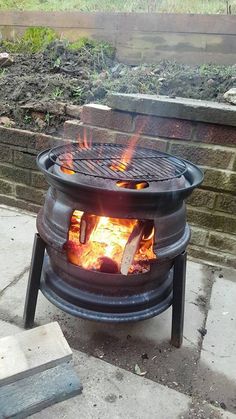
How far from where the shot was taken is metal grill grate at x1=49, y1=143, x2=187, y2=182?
53.7 inches

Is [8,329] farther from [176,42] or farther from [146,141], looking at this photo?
[176,42]

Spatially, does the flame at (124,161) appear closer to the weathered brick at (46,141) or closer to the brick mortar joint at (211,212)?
the brick mortar joint at (211,212)

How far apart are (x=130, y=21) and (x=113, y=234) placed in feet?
8.35

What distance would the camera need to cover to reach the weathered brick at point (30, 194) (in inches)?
107

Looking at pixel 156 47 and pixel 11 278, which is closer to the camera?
pixel 11 278

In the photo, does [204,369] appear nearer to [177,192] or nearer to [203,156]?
[177,192]

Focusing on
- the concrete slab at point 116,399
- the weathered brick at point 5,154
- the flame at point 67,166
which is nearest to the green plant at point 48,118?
the weathered brick at point 5,154

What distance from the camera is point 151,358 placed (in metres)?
1.63

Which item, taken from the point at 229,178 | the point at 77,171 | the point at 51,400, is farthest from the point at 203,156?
the point at 51,400

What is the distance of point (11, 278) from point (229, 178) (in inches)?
57.2

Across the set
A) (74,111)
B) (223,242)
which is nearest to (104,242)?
(223,242)

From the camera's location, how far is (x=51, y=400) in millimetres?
1364

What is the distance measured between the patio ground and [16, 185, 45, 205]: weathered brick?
66 cm

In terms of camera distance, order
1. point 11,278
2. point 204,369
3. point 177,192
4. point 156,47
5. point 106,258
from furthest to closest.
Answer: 1. point 156,47
2. point 11,278
3. point 204,369
4. point 106,258
5. point 177,192
